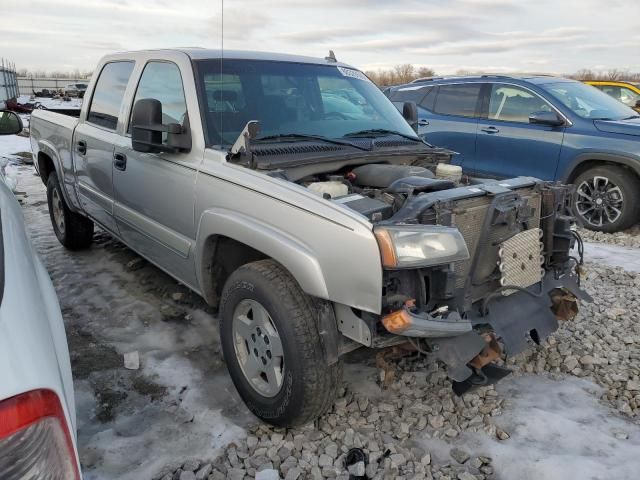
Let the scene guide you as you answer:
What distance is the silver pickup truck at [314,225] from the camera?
2314mm

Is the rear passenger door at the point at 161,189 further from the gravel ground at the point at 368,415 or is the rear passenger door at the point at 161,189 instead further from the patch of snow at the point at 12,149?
the patch of snow at the point at 12,149

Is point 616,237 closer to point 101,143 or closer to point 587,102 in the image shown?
point 587,102

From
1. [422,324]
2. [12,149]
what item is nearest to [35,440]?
[422,324]

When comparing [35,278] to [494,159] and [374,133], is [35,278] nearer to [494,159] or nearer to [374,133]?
[374,133]

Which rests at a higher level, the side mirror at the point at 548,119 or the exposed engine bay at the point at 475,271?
the side mirror at the point at 548,119

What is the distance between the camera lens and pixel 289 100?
355cm

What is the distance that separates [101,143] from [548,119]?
5031 mm

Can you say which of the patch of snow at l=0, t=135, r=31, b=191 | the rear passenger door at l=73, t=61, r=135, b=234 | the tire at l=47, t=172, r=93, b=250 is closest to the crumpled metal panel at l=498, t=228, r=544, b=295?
the rear passenger door at l=73, t=61, r=135, b=234

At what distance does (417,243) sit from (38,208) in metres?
6.47

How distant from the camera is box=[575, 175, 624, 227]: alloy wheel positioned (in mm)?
6051

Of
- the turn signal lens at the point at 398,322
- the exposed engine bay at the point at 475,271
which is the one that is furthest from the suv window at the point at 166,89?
the turn signal lens at the point at 398,322

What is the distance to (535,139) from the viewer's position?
258 inches

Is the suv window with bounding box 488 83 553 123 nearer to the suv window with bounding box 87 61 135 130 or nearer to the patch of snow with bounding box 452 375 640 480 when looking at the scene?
the patch of snow with bounding box 452 375 640 480

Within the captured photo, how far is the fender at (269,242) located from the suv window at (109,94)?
1.68m
